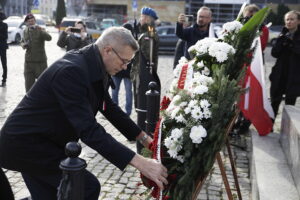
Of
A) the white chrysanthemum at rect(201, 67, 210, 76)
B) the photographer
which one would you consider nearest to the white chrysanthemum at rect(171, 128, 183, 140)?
the white chrysanthemum at rect(201, 67, 210, 76)

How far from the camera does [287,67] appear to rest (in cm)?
626

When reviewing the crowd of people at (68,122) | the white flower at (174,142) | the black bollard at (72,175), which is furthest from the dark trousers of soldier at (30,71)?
the black bollard at (72,175)

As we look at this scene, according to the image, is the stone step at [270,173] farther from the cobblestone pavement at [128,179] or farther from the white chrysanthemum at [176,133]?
the white chrysanthemum at [176,133]

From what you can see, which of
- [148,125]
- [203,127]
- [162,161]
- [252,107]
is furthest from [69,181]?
[252,107]

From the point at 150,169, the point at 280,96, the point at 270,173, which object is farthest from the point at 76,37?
the point at 150,169

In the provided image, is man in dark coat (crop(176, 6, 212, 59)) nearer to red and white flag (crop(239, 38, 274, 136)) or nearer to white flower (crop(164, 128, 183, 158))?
red and white flag (crop(239, 38, 274, 136))

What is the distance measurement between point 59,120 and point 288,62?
4667 mm

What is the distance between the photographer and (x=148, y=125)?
497 centimetres

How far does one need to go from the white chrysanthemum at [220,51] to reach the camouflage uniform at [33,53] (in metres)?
5.91

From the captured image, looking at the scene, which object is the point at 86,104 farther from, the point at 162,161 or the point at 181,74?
the point at 181,74

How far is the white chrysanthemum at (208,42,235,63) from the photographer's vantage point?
2.97m

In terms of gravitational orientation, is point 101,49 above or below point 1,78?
above

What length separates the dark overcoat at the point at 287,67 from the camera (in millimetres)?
6028

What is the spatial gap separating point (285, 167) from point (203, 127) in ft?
6.89
